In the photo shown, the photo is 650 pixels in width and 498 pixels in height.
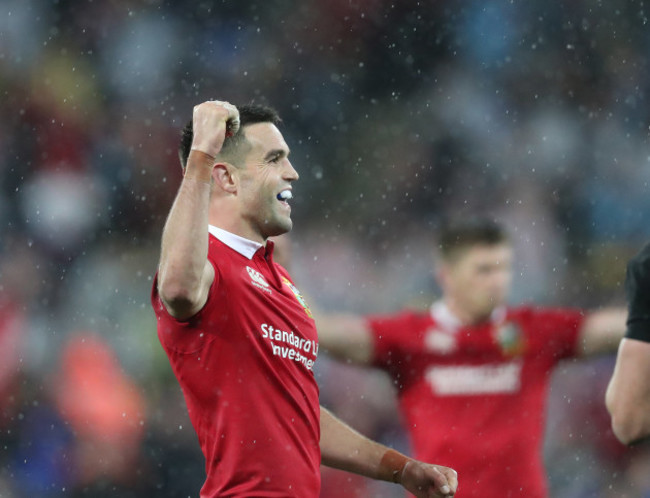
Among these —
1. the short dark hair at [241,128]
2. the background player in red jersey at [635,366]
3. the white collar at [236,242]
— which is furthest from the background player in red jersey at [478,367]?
the white collar at [236,242]

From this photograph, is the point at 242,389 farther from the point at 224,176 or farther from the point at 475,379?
the point at 475,379

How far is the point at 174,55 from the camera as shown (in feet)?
22.5

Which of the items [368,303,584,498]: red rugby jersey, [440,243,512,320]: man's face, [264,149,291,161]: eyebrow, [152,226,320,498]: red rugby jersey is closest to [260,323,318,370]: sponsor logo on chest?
[152,226,320,498]: red rugby jersey

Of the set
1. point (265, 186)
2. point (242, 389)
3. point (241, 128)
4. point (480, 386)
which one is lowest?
point (480, 386)

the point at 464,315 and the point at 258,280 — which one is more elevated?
the point at 258,280

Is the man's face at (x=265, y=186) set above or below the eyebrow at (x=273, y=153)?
below

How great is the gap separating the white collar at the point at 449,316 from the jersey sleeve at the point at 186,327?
230 cm

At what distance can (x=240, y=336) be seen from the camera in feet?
7.58

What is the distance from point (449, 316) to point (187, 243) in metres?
2.61

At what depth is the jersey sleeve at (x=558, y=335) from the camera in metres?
4.37

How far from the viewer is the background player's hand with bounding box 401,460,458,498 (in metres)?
2.42

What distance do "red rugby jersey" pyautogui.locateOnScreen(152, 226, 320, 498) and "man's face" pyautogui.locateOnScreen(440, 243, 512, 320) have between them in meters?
2.30

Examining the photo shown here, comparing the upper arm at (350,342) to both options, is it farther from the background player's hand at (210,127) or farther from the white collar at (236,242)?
the background player's hand at (210,127)

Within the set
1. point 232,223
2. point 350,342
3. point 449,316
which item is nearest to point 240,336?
point 232,223
